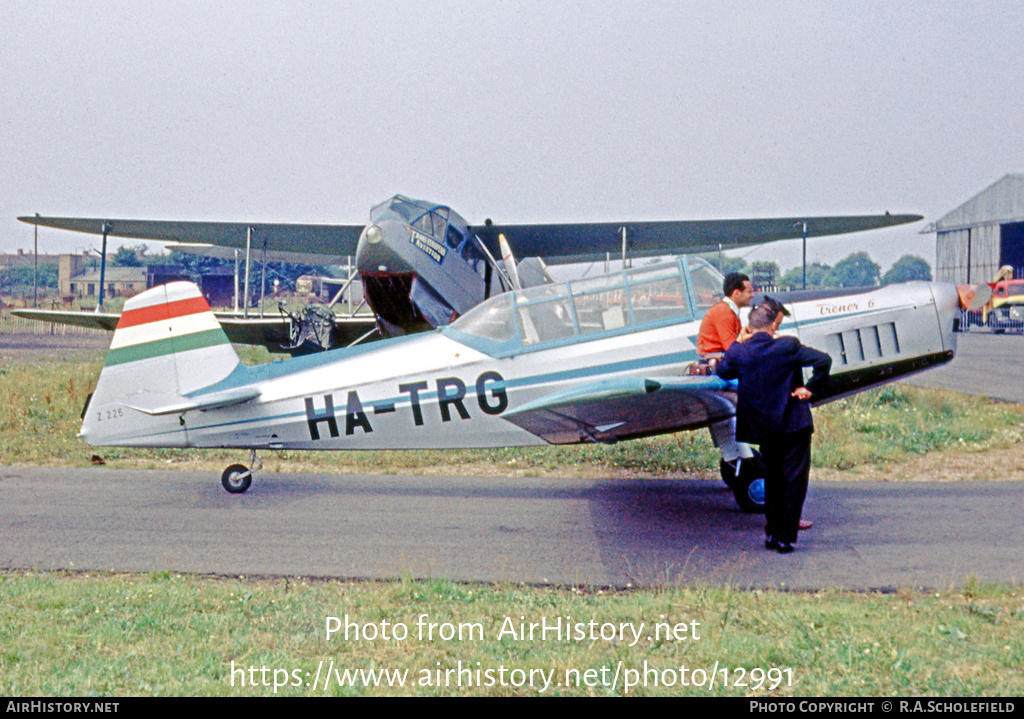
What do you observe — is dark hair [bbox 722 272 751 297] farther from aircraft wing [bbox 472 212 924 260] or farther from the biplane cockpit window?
aircraft wing [bbox 472 212 924 260]

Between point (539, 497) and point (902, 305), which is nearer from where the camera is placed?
point (902, 305)

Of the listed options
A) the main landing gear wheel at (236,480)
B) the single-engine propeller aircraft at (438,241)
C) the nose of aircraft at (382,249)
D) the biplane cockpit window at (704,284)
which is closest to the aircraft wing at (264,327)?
the single-engine propeller aircraft at (438,241)

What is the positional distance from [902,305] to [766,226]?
1099 cm

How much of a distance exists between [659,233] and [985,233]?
1794 inches

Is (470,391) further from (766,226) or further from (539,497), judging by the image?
(766,226)

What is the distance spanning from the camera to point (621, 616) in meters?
4.69

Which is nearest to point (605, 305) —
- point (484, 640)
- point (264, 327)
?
point (484, 640)

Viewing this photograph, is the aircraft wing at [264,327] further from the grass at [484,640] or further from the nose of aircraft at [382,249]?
the grass at [484,640]

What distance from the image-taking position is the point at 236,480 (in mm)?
8430

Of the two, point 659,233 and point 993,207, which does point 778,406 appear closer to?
point 659,233

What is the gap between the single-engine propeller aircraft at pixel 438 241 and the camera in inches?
575

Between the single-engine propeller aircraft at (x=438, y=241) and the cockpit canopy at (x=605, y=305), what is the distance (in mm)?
6671

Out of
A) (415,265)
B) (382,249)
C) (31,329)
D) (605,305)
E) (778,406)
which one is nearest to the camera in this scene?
(778,406)
